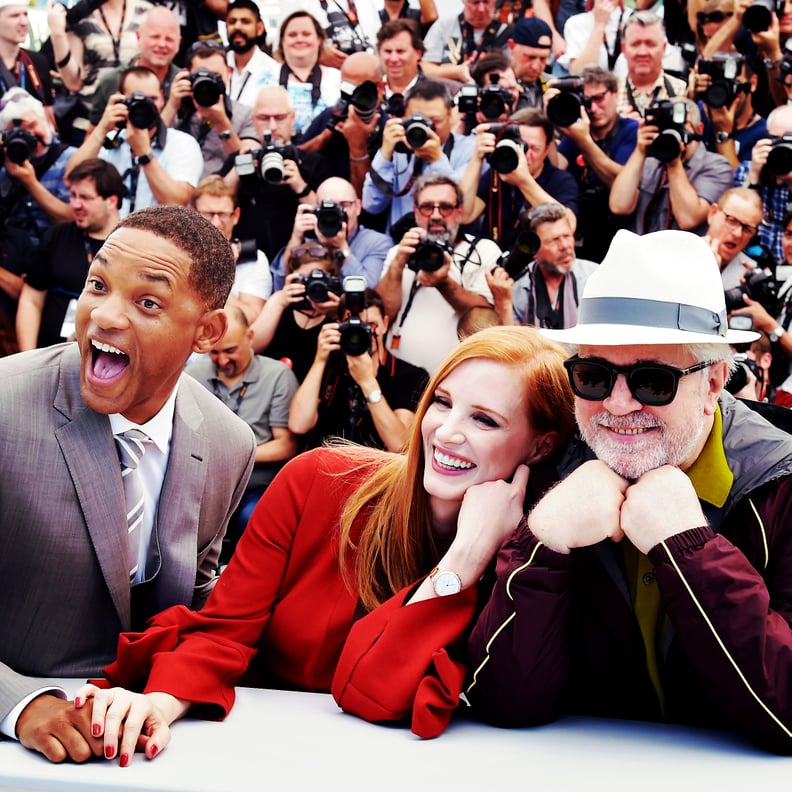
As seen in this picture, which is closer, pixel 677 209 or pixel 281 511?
pixel 281 511

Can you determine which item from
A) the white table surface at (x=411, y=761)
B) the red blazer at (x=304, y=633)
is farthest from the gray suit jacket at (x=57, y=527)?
the white table surface at (x=411, y=761)

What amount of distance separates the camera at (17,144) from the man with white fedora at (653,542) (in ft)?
16.0

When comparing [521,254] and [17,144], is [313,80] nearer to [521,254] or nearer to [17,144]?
[17,144]

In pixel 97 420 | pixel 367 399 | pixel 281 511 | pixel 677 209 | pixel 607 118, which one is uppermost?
pixel 607 118

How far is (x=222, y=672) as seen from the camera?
6.97 feet

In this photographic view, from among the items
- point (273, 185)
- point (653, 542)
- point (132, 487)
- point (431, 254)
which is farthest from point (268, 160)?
point (653, 542)

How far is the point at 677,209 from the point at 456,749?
402 cm

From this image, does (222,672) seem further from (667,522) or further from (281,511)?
(667,522)

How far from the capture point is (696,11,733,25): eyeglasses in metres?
6.43

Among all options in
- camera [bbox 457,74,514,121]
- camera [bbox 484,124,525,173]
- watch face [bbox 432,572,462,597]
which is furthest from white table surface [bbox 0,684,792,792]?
camera [bbox 457,74,514,121]

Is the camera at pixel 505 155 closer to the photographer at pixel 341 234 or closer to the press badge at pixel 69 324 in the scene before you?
the photographer at pixel 341 234

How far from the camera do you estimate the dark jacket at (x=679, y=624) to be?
1.83 metres

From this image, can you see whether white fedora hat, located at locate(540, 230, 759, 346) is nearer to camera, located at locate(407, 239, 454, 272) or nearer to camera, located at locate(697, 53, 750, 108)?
camera, located at locate(407, 239, 454, 272)

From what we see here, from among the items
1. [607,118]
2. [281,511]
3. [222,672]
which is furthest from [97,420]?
[607,118]
